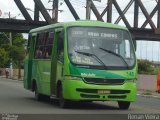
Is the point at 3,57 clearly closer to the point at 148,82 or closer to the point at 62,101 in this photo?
the point at 148,82

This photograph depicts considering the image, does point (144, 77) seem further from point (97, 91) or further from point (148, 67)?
point (148, 67)

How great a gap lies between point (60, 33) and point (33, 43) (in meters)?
4.51

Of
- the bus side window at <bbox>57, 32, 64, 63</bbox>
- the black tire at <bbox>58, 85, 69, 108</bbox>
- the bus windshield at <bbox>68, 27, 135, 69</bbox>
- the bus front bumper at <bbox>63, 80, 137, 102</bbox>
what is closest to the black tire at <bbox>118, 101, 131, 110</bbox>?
the bus front bumper at <bbox>63, 80, 137, 102</bbox>

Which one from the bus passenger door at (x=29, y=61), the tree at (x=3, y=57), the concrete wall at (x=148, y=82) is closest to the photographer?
the bus passenger door at (x=29, y=61)

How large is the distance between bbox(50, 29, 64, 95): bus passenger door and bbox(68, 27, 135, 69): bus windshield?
1.81 feet

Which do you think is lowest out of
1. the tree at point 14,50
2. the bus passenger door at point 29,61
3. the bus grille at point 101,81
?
the bus grille at point 101,81

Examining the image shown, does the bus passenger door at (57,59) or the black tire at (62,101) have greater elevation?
the bus passenger door at (57,59)

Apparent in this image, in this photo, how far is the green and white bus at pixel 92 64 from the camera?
62.0 ft

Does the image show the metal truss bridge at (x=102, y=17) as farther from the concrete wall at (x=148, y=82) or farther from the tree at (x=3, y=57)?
the tree at (x=3, y=57)

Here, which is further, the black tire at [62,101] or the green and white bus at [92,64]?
the black tire at [62,101]

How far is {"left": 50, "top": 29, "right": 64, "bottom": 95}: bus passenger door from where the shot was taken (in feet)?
65.1

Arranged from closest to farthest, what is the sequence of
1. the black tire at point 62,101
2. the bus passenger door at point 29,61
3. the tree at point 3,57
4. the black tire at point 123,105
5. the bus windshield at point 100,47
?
the bus windshield at point 100,47, the black tire at point 62,101, the black tire at point 123,105, the bus passenger door at point 29,61, the tree at point 3,57

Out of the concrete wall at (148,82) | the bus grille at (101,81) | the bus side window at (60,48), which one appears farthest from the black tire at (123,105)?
the concrete wall at (148,82)

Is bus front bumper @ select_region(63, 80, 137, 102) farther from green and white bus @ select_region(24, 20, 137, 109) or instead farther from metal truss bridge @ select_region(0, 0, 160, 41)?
metal truss bridge @ select_region(0, 0, 160, 41)
